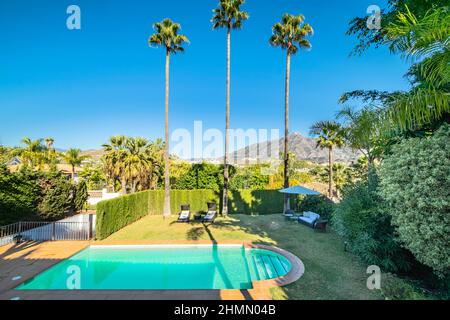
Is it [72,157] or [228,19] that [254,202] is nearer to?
[228,19]

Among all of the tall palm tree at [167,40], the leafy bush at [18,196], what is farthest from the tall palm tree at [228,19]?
the leafy bush at [18,196]

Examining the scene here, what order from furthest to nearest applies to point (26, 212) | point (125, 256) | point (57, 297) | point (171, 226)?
1. point (171, 226)
2. point (26, 212)
3. point (125, 256)
4. point (57, 297)

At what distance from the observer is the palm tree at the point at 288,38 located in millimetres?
16562

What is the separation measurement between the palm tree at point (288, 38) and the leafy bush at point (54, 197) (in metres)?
18.1

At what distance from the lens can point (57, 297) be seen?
6008mm

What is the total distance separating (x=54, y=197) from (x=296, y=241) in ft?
57.6

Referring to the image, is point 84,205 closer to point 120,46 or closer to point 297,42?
point 120,46

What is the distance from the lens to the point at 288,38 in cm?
1681

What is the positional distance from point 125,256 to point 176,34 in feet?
55.2

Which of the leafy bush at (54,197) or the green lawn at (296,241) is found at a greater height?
the leafy bush at (54,197)

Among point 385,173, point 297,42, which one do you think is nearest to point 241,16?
point 297,42

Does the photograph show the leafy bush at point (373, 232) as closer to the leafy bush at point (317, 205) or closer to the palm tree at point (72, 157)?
the leafy bush at point (317, 205)

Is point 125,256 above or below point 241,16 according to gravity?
below

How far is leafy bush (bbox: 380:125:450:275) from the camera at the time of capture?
4930 mm
